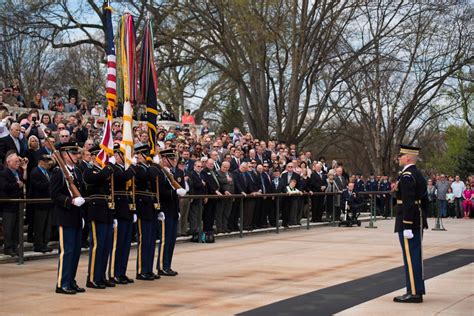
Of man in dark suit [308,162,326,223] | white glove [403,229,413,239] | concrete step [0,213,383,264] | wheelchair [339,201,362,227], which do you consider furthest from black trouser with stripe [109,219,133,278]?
wheelchair [339,201,362,227]

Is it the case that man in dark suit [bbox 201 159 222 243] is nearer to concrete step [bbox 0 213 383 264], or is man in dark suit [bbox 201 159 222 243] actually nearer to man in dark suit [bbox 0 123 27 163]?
concrete step [bbox 0 213 383 264]

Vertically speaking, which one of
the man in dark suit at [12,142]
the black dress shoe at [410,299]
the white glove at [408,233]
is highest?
the man in dark suit at [12,142]

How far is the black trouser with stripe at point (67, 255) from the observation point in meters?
10.2

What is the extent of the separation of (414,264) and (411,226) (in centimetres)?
47

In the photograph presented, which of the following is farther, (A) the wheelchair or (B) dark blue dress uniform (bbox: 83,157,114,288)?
(A) the wheelchair

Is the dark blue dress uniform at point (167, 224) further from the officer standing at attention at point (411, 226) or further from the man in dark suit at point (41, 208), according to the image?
the officer standing at attention at point (411, 226)

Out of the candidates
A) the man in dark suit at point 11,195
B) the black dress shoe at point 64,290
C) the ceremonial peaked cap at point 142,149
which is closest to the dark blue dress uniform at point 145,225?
the ceremonial peaked cap at point 142,149

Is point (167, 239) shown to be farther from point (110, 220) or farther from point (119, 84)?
point (119, 84)

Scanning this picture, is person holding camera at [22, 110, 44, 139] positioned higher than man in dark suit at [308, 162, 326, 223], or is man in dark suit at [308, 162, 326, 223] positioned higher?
person holding camera at [22, 110, 44, 139]

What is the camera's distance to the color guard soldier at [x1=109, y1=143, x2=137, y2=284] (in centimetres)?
1108

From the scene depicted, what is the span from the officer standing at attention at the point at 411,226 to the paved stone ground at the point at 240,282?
9.7 inches

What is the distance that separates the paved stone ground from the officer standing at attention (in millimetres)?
245

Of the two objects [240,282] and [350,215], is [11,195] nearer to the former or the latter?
[240,282]

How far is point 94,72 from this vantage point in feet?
165
